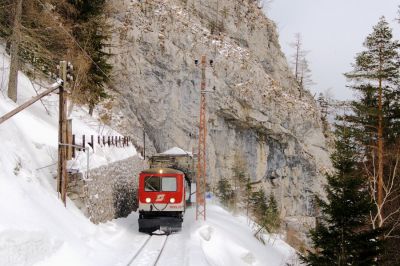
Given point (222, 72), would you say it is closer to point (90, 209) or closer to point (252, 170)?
point (252, 170)

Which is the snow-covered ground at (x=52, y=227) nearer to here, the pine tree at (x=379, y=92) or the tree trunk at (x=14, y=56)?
the tree trunk at (x=14, y=56)

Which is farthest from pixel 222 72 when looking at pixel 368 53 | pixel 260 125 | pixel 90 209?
pixel 90 209

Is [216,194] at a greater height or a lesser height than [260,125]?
lesser

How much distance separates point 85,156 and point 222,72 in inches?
1098

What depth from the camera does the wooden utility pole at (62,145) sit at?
11961mm

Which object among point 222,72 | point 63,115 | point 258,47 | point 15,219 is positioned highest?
point 258,47

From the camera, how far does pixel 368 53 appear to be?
18047mm

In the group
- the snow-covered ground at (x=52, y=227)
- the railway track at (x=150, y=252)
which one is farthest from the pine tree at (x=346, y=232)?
the railway track at (x=150, y=252)

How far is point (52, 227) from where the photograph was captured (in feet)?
30.3

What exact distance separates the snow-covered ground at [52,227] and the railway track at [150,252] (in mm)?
151

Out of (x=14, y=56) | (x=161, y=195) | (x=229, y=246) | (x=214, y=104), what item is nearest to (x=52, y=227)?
(x=161, y=195)

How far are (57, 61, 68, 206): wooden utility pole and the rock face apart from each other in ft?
80.3

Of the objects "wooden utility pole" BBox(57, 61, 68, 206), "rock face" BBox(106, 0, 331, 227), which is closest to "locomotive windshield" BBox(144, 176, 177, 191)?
"wooden utility pole" BBox(57, 61, 68, 206)

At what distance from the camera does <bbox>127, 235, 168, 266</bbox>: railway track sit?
11.1 meters
